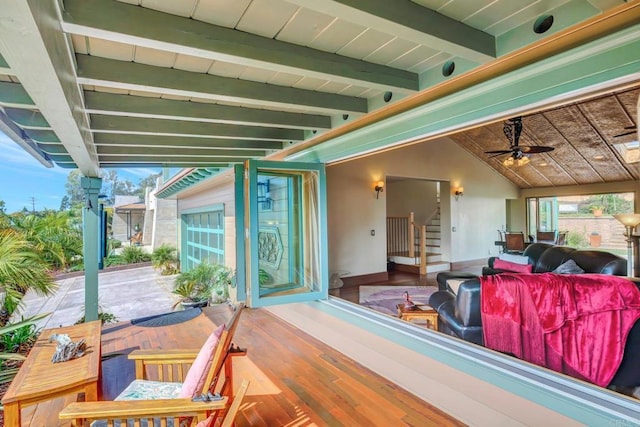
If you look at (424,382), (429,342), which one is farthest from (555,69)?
(424,382)

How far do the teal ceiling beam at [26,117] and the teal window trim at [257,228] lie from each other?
190 cm

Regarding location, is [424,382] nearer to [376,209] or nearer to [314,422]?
[314,422]

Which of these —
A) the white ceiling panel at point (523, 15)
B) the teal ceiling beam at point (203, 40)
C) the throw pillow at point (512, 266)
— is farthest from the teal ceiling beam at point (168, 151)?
the throw pillow at point (512, 266)

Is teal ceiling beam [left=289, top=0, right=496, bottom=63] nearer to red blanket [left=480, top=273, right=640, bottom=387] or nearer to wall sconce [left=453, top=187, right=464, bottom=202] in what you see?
red blanket [left=480, top=273, right=640, bottom=387]

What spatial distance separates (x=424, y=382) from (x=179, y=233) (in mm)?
11174

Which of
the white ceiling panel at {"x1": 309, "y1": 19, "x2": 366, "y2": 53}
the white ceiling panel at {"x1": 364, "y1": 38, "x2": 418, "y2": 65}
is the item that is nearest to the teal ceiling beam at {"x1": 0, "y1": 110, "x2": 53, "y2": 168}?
→ the white ceiling panel at {"x1": 309, "y1": 19, "x2": 366, "y2": 53}

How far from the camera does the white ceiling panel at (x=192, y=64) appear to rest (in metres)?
1.97

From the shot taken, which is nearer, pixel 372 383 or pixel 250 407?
pixel 250 407

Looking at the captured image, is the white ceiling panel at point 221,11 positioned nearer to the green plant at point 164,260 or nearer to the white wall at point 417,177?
the white wall at point 417,177

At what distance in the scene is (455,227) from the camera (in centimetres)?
888

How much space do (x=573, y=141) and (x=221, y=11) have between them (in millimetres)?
9517

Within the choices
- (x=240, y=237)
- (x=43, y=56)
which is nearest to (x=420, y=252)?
(x=240, y=237)

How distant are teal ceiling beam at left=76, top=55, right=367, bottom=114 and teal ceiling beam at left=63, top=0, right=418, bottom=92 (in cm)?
51

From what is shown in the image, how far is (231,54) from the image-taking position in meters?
1.71
